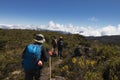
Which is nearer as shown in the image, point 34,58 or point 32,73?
point 34,58

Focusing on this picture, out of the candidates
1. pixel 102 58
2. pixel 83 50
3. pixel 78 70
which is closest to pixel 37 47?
pixel 78 70

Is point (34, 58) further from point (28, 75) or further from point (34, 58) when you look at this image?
point (28, 75)

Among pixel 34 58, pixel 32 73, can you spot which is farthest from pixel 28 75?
pixel 34 58

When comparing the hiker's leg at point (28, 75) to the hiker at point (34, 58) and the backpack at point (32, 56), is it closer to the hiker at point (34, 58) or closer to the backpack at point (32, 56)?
the hiker at point (34, 58)

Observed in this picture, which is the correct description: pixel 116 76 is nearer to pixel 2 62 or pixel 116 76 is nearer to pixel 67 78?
pixel 67 78

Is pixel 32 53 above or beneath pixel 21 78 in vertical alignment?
above

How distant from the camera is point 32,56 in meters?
5.50

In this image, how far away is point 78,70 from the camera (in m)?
10.0

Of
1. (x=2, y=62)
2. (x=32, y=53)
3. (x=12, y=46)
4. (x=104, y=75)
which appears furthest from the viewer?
(x=12, y=46)

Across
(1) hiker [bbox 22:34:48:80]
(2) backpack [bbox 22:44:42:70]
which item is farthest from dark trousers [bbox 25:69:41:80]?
(2) backpack [bbox 22:44:42:70]

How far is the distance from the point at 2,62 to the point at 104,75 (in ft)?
24.5

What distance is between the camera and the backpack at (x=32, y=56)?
5508mm

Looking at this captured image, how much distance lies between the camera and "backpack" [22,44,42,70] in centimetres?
551

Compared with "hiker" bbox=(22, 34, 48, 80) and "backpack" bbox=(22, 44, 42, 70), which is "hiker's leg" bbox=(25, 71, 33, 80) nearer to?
"hiker" bbox=(22, 34, 48, 80)
